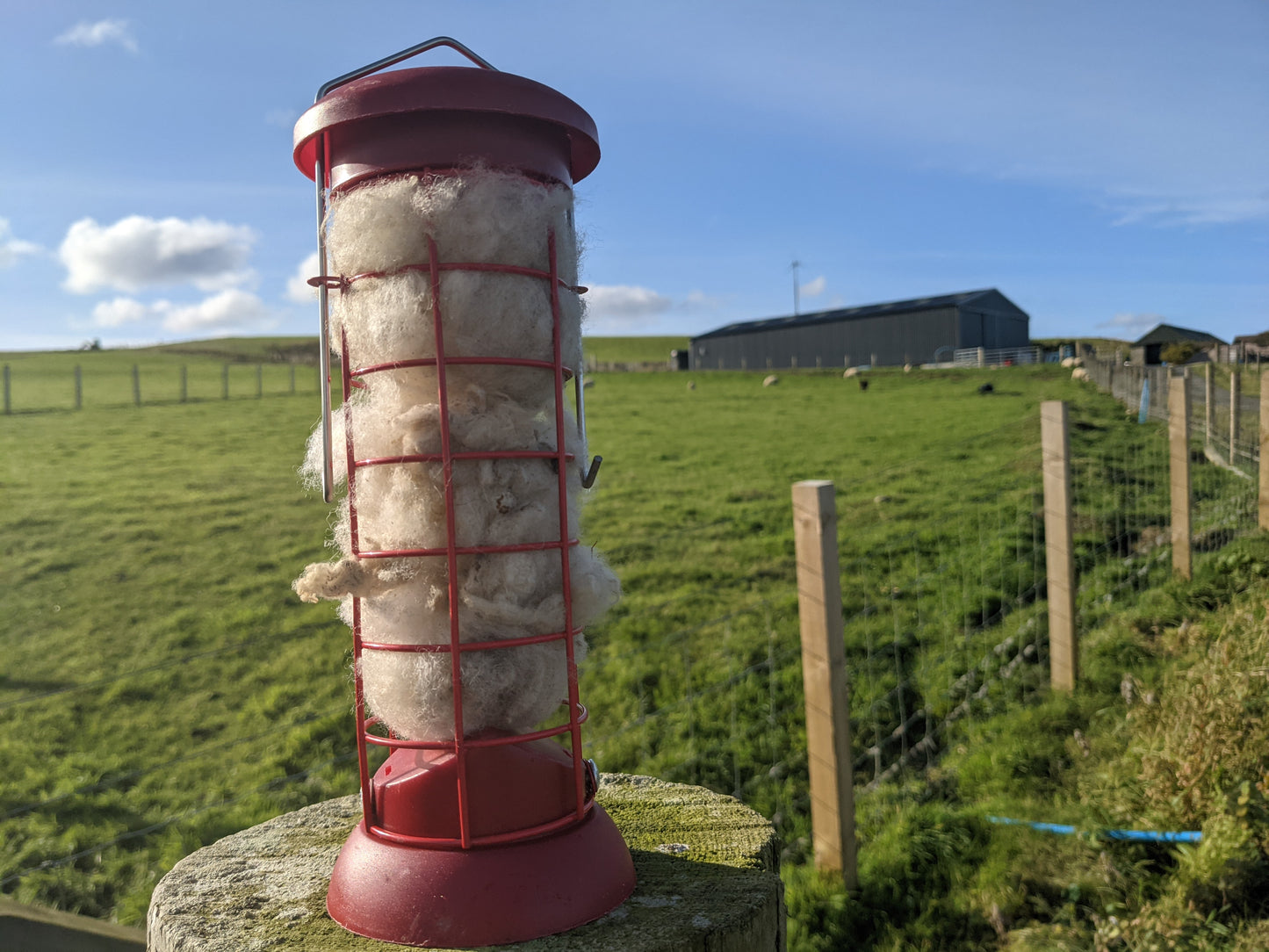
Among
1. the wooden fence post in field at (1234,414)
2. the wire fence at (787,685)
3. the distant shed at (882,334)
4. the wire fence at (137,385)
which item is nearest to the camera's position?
the wire fence at (787,685)

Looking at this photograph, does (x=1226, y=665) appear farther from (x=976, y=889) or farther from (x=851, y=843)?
(x=851, y=843)

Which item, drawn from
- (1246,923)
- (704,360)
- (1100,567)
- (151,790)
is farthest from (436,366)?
(704,360)

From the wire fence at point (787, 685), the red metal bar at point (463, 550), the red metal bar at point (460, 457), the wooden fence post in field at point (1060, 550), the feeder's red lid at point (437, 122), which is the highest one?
the feeder's red lid at point (437, 122)

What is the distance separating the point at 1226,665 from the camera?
4.33m

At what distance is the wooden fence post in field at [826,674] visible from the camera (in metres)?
3.65

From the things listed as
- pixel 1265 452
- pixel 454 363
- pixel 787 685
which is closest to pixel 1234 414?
pixel 1265 452

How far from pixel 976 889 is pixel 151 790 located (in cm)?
541

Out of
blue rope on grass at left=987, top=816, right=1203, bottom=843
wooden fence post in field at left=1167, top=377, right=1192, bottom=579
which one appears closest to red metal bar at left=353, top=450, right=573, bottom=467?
blue rope on grass at left=987, top=816, right=1203, bottom=843

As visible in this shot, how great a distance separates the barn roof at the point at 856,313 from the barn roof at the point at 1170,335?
12.8 metres

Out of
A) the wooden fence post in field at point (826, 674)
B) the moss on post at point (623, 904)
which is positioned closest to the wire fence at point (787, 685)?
the wooden fence post in field at point (826, 674)

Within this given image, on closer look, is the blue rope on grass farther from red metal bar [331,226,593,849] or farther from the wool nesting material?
the wool nesting material

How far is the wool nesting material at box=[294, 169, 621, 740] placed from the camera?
1473 millimetres

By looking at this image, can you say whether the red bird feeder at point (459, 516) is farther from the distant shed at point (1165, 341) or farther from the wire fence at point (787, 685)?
the distant shed at point (1165, 341)

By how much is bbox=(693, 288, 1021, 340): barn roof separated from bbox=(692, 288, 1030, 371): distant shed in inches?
2.2
